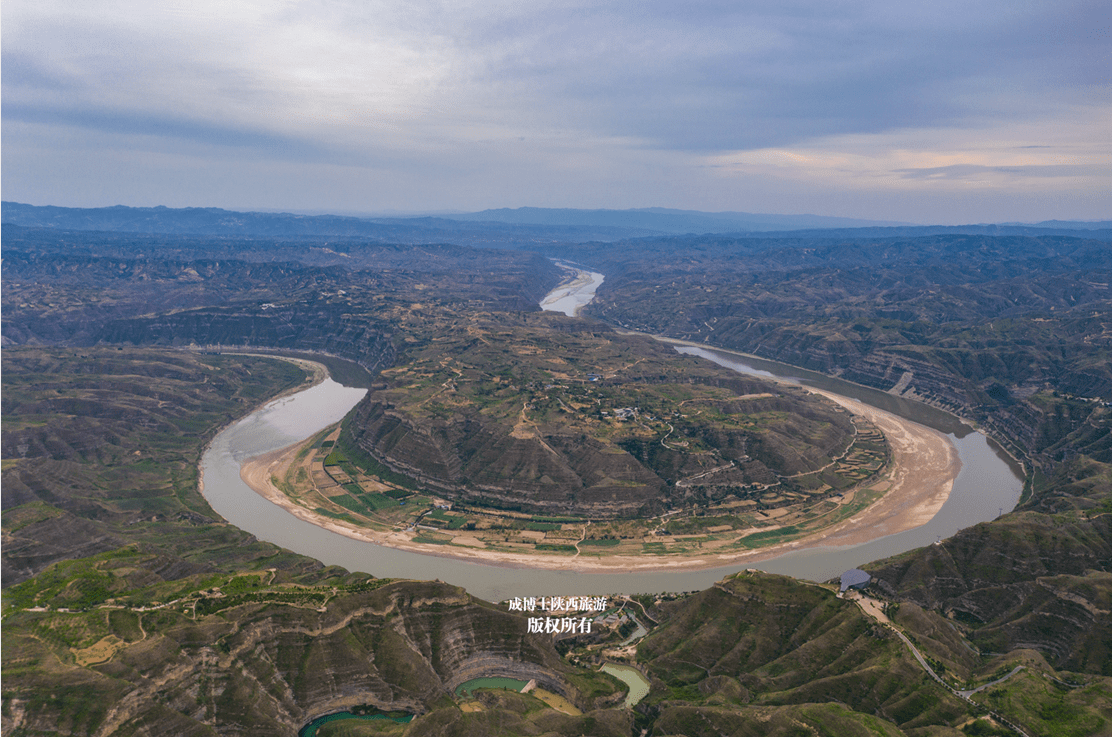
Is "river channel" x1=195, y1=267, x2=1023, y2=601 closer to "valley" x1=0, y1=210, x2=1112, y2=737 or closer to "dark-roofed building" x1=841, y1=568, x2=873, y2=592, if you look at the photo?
"valley" x1=0, y1=210, x2=1112, y2=737

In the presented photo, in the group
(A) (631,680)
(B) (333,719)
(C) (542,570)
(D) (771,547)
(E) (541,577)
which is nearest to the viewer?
(B) (333,719)

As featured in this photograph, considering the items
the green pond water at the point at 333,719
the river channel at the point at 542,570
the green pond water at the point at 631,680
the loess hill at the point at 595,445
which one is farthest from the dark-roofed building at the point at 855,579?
the green pond water at the point at 333,719

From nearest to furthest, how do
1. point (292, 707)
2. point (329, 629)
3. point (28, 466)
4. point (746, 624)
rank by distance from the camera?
1. point (292, 707)
2. point (329, 629)
3. point (746, 624)
4. point (28, 466)

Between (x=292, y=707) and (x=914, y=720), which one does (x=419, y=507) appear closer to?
(x=292, y=707)

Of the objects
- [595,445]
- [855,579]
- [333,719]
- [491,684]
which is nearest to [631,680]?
[491,684]

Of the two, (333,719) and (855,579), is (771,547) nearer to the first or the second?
(855,579)

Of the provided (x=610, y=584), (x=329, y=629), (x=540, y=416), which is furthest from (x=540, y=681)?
(x=540, y=416)

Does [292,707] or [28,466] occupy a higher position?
[28,466]

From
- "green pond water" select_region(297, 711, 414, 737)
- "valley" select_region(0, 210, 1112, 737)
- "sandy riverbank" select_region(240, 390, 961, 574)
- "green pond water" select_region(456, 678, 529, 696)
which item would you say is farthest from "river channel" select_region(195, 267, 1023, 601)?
"green pond water" select_region(297, 711, 414, 737)
